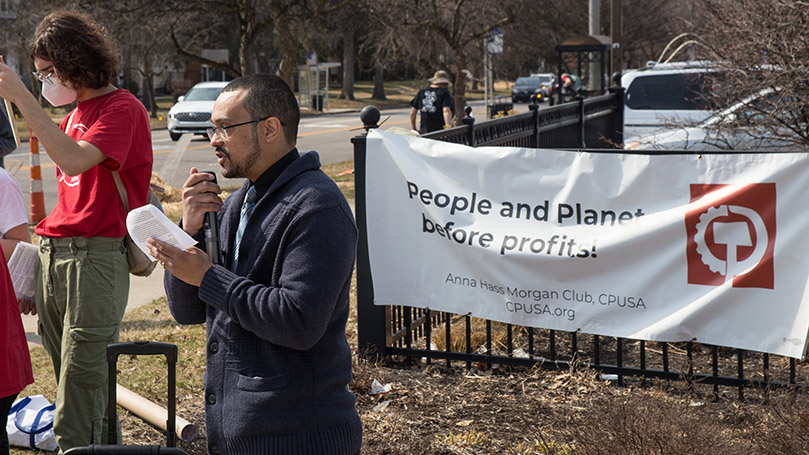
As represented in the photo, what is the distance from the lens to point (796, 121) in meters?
6.93

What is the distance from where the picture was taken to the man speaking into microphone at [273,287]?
7.16ft

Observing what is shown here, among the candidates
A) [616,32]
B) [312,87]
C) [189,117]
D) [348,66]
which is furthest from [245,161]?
[348,66]

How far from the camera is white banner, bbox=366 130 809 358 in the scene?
4371 millimetres

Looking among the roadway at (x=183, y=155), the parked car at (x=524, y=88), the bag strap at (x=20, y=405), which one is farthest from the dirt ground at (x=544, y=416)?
A: the parked car at (x=524, y=88)

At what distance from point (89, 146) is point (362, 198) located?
2.19 m

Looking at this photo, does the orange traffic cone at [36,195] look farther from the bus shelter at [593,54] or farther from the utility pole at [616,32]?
the utility pole at [616,32]

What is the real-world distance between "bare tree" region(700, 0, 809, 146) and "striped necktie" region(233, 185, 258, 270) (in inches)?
214

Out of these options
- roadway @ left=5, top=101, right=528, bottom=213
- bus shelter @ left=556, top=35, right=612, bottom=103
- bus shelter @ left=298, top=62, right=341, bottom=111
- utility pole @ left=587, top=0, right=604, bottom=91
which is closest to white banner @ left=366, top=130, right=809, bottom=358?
roadway @ left=5, top=101, right=528, bottom=213

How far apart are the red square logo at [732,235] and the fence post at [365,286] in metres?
1.84

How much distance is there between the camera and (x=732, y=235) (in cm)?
441

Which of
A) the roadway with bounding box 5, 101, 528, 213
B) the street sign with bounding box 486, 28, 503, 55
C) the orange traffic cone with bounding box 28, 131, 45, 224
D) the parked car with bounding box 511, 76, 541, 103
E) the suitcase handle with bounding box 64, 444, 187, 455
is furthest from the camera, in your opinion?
the parked car with bounding box 511, 76, 541, 103

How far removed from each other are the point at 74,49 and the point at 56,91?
0.19m

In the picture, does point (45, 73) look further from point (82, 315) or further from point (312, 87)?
point (312, 87)

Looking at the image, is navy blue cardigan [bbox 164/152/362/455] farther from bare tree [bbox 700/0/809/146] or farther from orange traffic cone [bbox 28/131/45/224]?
orange traffic cone [bbox 28/131/45/224]
